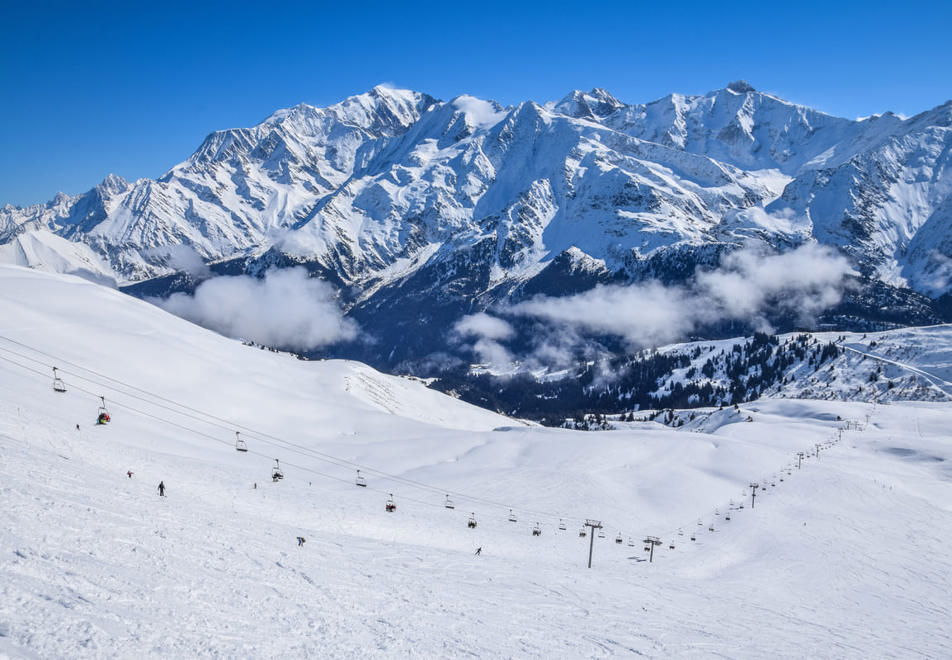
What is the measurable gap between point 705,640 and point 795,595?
812 inches

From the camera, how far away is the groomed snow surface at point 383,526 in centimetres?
2281

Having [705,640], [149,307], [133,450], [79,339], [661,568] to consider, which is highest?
[149,307]

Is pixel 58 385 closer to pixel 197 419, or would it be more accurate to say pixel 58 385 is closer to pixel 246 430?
pixel 197 419

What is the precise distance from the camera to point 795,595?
45.8m

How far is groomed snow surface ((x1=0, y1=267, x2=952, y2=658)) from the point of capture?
22812 millimetres

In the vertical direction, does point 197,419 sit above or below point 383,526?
above

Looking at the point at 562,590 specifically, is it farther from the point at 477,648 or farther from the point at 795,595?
the point at 795,595

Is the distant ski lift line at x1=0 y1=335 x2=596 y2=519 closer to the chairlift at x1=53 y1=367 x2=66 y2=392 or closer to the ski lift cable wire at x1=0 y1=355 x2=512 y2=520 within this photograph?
the ski lift cable wire at x1=0 y1=355 x2=512 y2=520

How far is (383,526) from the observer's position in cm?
4969

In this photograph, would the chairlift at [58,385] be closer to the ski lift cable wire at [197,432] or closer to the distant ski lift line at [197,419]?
the ski lift cable wire at [197,432]

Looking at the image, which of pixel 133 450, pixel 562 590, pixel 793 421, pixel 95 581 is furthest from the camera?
pixel 793 421

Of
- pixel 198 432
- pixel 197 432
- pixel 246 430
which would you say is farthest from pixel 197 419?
pixel 246 430

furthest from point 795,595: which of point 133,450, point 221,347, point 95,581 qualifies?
point 221,347

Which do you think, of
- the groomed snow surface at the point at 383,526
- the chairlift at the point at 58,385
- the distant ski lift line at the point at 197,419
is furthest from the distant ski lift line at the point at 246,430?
the chairlift at the point at 58,385
